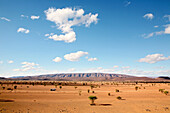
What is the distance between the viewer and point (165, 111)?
54.2ft

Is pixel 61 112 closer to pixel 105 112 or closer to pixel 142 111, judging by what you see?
pixel 105 112

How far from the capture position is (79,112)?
1573 cm

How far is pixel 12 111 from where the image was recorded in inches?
601

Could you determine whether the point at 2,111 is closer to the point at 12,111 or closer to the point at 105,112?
the point at 12,111

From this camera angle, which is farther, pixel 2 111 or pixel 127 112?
pixel 127 112

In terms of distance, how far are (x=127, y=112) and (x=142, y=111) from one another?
6.31 ft

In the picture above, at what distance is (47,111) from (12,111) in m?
3.69

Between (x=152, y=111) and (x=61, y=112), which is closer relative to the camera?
(x=61, y=112)

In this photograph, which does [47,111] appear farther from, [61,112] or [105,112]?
[105,112]

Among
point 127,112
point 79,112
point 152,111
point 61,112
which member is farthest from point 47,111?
point 152,111

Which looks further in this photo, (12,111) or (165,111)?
(165,111)

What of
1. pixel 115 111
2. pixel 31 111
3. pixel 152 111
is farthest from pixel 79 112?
pixel 152 111

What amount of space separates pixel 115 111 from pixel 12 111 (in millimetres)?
11436

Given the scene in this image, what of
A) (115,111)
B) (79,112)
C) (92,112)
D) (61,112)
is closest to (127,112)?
(115,111)
